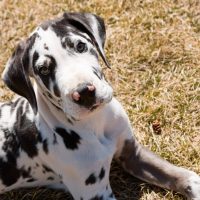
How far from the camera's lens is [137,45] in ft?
23.2

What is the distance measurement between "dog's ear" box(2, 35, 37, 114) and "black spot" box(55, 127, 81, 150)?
0.34 m

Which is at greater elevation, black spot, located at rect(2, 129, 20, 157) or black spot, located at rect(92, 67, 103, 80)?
black spot, located at rect(92, 67, 103, 80)

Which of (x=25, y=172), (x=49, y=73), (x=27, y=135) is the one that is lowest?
(x=25, y=172)

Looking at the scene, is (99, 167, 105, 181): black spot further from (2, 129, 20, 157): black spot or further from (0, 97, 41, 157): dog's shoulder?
(2, 129, 20, 157): black spot

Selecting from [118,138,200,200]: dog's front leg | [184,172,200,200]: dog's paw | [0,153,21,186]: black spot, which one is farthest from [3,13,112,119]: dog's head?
[184,172,200,200]: dog's paw

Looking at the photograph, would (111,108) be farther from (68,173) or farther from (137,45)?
(137,45)

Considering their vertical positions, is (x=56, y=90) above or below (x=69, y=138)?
above

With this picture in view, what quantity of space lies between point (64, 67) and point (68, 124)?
0.63 meters

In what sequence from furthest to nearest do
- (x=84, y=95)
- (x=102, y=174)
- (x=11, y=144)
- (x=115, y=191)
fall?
(x=115, y=191)
(x=11, y=144)
(x=102, y=174)
(x=84, y=95)

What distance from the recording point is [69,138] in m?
4.94

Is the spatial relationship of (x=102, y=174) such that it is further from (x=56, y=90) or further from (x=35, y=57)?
(x=35, y=57)

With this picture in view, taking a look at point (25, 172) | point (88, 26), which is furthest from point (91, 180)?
point (88, 26)

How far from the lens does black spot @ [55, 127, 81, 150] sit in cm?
493

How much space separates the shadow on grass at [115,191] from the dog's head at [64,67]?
1.22 meters
